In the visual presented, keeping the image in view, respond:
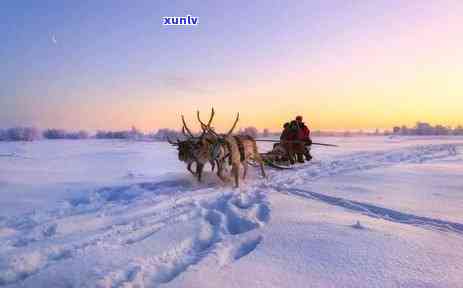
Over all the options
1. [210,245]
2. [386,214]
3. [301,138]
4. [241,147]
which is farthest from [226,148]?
[301,138]

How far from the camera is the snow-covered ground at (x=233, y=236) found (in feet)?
8.80

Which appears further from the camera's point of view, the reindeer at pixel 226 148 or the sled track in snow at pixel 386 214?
the reindeer at pixel 226 148

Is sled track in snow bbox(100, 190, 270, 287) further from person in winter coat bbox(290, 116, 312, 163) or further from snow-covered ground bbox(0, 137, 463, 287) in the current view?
person in winter coat bbox(290, 116, 312, 163)

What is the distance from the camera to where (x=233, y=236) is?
3.72m

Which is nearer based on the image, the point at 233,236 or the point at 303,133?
the point at 233,236

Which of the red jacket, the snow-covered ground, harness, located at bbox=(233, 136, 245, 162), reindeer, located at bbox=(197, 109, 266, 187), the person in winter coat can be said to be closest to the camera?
the snow-covered ground

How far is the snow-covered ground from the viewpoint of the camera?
2.68 meters

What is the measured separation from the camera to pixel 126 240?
369 centimetres

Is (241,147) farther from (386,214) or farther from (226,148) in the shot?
(386,214)

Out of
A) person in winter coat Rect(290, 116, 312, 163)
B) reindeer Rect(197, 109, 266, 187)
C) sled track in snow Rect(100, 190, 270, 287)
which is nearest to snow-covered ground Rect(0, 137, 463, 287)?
sled track in snow Rect(100, 190, 270, 287)

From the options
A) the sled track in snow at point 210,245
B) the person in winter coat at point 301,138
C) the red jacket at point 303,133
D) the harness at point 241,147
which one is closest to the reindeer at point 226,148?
the harness at point 241,147

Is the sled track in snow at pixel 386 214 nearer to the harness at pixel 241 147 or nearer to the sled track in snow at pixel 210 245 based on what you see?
the sled track in snow at pixel 210 245

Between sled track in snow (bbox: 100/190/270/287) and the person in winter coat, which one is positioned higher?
the person in winter coat

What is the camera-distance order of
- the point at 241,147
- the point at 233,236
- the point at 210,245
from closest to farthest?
the point at 210,245 → the point at 233,236 → the point at 241,147
